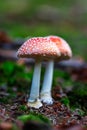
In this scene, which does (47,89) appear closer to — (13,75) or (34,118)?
(34,118)

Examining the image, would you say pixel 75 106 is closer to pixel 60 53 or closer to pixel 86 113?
pixel 86 113

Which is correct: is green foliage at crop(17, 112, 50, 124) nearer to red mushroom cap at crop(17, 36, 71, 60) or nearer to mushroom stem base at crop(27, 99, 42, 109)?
mushroom stem base at crop(27, 99, 42, 109)

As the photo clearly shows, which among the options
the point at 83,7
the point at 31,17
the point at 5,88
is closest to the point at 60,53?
the point at 5,88

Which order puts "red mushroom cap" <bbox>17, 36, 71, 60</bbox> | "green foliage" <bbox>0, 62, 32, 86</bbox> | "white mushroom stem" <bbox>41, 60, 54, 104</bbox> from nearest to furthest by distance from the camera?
"red mushroom cap" <bbox>17, 36, 71, 60</bbox> → "white mushroom stem" <bbox>41, 60, 54, 104</bbox> → "green foliage" <bbox>0, 62, 32, 86</bbox>

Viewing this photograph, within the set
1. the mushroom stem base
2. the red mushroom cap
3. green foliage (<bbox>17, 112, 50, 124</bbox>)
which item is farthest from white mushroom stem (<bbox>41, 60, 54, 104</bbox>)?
green foliage (<bbox>17, 112, 50, 124</bbox>)

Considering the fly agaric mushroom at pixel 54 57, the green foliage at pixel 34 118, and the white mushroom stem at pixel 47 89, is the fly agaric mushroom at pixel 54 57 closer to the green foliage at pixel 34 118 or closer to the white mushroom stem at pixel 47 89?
the white mushroom stem at pixel 47 89

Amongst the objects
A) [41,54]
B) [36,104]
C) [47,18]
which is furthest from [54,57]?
[47,18]
